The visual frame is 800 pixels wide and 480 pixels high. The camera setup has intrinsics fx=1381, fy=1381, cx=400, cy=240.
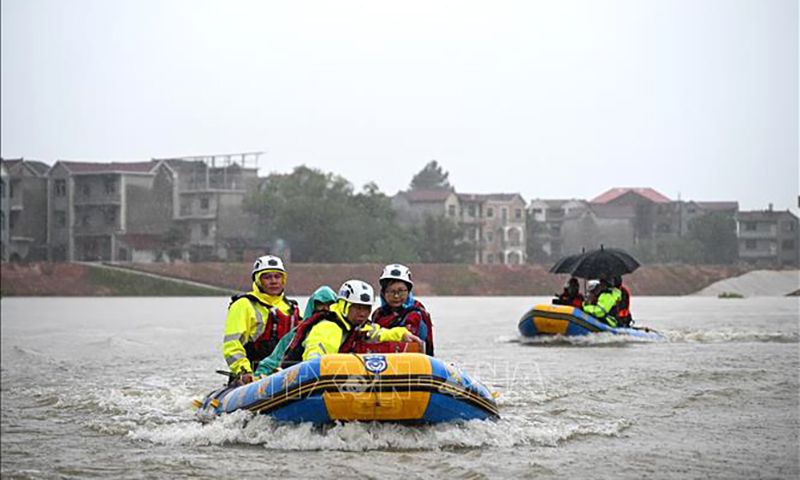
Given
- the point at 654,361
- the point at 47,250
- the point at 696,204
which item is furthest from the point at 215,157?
the point at 654,361

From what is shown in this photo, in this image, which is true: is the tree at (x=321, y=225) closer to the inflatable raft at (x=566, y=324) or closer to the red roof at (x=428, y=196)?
the red roof at (x=428, y=196)

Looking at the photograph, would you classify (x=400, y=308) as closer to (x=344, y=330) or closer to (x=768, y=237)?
(x=344, y=330)

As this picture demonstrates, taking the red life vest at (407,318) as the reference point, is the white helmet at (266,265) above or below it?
above

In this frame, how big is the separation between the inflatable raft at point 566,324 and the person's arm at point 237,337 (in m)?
14.2

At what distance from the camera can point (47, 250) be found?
291 feet

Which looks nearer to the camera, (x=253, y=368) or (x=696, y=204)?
(x=253, y=368)

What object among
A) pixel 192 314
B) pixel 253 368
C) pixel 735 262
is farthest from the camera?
pixel 735 262

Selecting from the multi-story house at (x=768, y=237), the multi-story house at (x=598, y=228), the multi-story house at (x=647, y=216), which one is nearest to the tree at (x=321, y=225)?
the multi-story house at (x=768, y=237)

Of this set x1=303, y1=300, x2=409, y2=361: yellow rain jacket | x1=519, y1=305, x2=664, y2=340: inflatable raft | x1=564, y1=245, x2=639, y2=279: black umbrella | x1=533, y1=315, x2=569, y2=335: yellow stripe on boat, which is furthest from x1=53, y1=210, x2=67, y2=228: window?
x1=303, y1=300, x2=409, y2=361: yellow rain jacket

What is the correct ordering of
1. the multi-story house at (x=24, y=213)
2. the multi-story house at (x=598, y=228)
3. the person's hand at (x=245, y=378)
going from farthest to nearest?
1. the multi-story house at (x=598, y=228)
2. the multi-story house at (x=24, y=213)
3. the person's hand at (x=245, y=378)

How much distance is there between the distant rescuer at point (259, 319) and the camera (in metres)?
14.1

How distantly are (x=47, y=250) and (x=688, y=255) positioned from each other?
137 ft

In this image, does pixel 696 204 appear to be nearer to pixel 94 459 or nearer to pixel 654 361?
pixel 654 361

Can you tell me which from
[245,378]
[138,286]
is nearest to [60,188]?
[138,286]
